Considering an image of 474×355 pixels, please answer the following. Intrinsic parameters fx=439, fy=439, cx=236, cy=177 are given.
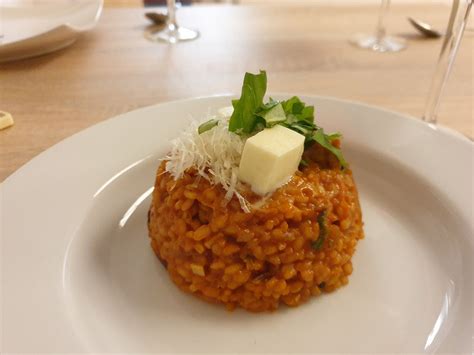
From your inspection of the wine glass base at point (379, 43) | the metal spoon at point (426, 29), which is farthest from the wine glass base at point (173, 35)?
the metal spoon at point (426, 29)

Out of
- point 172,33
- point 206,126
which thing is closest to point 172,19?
point 172,33

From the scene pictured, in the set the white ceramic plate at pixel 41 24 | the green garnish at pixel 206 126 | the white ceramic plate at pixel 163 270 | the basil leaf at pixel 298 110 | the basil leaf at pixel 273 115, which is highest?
the basil leaf at pixel 273 115

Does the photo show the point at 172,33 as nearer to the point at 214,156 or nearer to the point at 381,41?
the point at 381,41

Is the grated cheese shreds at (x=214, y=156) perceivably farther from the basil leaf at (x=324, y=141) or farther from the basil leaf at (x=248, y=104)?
the basil leaf at (x=324, y=141)

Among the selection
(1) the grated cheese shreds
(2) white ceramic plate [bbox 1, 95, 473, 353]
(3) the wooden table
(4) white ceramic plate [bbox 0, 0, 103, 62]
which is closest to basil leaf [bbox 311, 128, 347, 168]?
(1) the grated cheese shreds

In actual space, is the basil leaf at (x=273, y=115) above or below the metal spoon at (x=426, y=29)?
above
